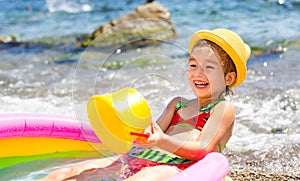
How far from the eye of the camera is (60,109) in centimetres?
515

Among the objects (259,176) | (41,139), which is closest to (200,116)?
(259,176)

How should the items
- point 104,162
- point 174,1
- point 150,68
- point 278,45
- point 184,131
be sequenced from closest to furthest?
1. point 184,131
2. point 104,162
3. point 150,68
4. point 278,45
5. point 174,1

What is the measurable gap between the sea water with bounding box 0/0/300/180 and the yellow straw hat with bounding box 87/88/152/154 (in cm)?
25

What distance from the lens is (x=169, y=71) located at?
3803mm

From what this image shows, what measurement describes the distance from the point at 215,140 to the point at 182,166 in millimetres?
240

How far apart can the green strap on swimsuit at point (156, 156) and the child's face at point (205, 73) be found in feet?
1.22

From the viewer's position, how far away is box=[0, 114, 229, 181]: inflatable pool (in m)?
3.37

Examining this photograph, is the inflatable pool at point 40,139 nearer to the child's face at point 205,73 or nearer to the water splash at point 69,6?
the child's face at point 205,73

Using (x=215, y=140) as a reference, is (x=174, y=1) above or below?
below

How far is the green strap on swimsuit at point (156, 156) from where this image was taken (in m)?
2.71

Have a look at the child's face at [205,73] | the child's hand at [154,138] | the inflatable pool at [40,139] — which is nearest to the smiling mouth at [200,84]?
the child's face at [205,73]

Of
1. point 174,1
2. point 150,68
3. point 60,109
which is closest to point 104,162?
point 60,109

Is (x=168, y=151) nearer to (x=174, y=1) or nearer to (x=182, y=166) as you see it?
(x=182, y=166)

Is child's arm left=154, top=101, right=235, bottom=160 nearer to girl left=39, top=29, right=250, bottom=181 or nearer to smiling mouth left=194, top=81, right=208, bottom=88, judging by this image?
girl left=39, top=29, right=250, bottom=181
